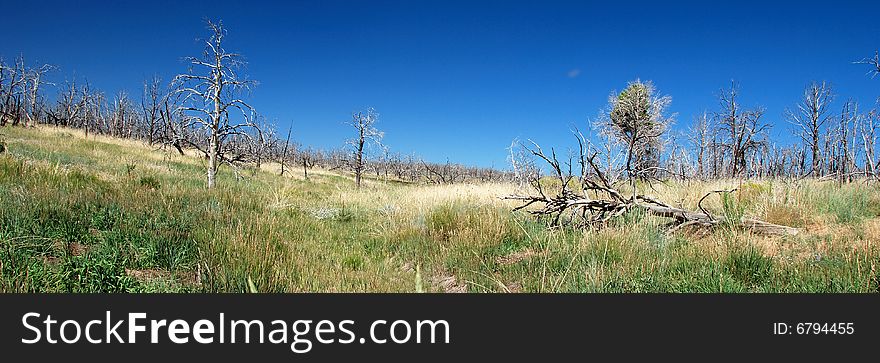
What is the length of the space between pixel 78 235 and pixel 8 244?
2.02ft

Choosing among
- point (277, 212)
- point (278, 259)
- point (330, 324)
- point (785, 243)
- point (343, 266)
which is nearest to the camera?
point (330, 324)

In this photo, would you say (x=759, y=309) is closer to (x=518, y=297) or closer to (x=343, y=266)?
(x=518, y=297)

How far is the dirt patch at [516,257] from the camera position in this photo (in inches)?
165

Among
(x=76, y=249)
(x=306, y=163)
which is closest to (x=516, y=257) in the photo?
(x=76, y=249)

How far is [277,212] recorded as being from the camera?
7.41 meters

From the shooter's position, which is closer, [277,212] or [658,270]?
[658,270]

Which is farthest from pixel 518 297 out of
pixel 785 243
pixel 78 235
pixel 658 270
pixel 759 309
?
pixel 78 235

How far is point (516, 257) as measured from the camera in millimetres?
4441

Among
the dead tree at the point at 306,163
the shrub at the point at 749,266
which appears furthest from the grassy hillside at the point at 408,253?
the dead tree at the point at 306,163

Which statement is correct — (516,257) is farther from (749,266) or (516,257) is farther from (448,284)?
(749,266)

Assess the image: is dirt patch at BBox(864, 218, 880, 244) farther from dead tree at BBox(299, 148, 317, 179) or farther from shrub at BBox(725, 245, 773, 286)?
dead tree at BBox(299, 148, 317, 179)

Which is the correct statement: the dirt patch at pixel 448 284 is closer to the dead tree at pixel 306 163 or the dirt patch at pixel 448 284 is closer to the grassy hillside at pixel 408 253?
the grassy hillside at pixel 408 253

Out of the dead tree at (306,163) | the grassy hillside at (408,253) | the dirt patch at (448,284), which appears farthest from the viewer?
the dead tree at (306,163)

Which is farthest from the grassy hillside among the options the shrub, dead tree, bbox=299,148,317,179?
dead tree, bbox=299,148,317,179
